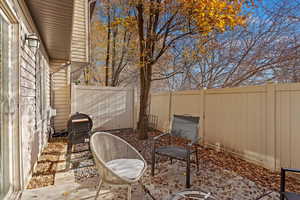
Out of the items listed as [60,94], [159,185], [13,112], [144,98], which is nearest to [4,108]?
[13,112]

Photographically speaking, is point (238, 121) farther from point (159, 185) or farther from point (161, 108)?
point (161, 108)

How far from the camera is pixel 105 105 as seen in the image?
21.7 ft

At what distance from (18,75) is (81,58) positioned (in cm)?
462

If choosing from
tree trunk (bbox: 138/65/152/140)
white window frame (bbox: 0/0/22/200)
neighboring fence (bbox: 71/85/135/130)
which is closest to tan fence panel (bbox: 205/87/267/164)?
tree trunk (bbox: 138/65/152/140)

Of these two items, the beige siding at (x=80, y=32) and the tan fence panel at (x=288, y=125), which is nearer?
the tan fence panel at (x=288, y=125)

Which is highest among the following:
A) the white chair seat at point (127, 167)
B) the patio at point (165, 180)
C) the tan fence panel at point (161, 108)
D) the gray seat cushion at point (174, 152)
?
the tan fence panel at point (161, 108)

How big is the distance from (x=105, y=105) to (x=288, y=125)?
17.9ft

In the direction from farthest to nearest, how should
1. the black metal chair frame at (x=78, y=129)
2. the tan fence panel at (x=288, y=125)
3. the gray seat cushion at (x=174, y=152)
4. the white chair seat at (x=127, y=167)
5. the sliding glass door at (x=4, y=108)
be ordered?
1. the black metal chair frame at (x=78, y=129)
2. the tan fence panel at (x=288, y=125)
3. the gray seat cushion at (x=174, y=152)
4. the white chair seat at (x=127, y=167)
5. the sliding glass door at (x=4, y=108)

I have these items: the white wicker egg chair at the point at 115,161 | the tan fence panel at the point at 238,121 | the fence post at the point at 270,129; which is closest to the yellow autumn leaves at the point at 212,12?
the tan fence panel at the point at 238,121

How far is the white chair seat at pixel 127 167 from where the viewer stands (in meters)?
2.07

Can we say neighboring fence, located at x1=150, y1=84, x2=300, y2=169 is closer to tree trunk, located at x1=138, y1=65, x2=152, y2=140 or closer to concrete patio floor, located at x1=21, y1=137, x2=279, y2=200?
concrete patio floor, located at x1=21, y1=137, x2=279, y2=200

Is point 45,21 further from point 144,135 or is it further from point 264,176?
point 264,176

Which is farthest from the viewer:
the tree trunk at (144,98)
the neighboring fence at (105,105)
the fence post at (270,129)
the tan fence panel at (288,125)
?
the neighboring fence at (105,105)

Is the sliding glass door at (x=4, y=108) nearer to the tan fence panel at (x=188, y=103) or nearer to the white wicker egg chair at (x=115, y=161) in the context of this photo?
the white wicker egg chair at (x=115, y=161)
